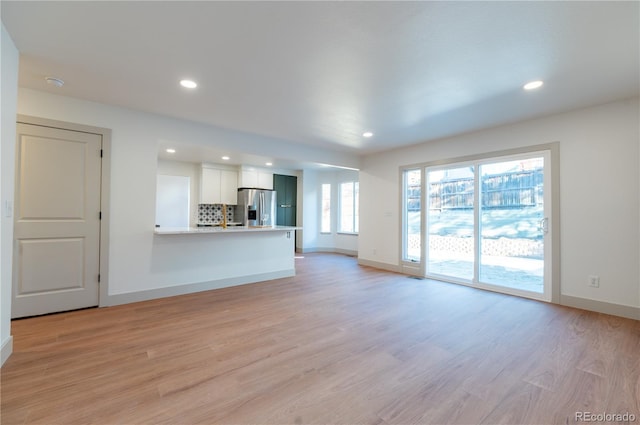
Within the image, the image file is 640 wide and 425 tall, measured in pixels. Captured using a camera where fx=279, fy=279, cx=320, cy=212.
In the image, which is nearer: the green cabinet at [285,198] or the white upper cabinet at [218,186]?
the white upper cabinet at [218,186]

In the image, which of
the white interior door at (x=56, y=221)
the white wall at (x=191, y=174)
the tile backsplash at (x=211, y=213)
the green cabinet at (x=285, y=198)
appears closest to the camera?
the white interior door at (x=56, y=221)

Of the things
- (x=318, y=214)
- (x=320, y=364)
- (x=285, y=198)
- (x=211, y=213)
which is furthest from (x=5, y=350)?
(x=318, y=214)

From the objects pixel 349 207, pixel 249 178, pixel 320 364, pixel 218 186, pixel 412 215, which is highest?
pixel 249 178

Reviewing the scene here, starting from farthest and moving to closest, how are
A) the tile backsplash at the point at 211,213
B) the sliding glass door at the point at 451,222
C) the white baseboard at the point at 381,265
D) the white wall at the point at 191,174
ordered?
the tile backsplash at the point at 211,213 → the white wall at the point at 191,174 → the white baseboard at the point at 381,265 → the sliding glass door at the point at 451,222

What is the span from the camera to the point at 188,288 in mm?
4145

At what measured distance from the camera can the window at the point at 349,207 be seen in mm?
8203

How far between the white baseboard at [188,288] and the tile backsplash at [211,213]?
113 inches

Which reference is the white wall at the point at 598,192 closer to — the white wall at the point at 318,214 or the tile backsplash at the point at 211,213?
the white wall at the point at 318,214

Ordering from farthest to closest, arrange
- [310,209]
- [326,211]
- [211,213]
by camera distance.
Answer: [326,211], [310,209], [211,213]

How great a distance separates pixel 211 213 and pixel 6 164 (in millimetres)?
5043

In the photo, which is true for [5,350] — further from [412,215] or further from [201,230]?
[412,215]

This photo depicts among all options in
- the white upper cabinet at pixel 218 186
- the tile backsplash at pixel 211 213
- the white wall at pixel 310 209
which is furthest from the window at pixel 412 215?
the tile backsplash at pixel 211 213

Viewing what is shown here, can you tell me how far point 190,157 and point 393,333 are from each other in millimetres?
5271

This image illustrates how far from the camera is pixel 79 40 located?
2238 mm
